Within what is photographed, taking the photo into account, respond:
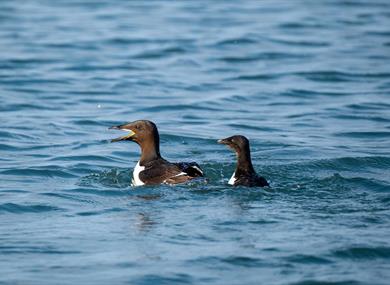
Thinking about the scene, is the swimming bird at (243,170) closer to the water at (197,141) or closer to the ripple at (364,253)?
the water at (197,141)

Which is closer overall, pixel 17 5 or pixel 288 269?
pixel 288 269

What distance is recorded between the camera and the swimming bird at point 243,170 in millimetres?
13148

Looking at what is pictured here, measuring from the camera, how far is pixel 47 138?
18.0m

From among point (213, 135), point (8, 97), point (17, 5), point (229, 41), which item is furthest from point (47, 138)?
point (17, 5)

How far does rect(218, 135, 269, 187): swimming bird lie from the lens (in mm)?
13148

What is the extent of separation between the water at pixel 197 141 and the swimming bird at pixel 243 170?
0.16 m

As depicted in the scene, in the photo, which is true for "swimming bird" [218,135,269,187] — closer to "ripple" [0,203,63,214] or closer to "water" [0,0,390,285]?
"water" [0,0,390,285]

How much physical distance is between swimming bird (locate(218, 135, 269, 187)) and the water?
0.52ft

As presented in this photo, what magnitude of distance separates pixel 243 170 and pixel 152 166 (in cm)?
133

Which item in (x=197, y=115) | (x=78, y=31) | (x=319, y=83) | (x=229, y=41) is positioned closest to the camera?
(x=197, y=115)

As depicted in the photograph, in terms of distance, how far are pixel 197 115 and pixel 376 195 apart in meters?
7.37

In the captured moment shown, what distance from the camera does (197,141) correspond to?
1739 centimetres

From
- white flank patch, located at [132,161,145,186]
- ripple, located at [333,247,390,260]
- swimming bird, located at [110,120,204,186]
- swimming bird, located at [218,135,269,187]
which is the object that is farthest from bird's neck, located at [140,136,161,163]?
ripple, located at [333,247,390,260]

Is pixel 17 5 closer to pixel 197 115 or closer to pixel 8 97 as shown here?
pixel 8 97
